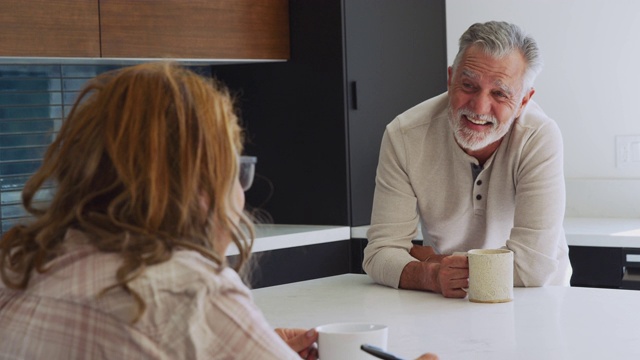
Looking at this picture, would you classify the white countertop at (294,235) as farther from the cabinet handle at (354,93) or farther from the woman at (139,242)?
the woman at (139,242)

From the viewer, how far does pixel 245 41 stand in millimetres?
3598

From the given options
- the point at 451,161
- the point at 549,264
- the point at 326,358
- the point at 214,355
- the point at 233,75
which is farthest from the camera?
the point at 233,75

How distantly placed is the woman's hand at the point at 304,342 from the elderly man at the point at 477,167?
29.4 inches

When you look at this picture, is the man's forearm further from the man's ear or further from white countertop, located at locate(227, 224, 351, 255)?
white countertop, located at locate(227, 224, 351, 255)

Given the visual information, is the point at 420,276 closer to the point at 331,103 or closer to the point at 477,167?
the point at 477,167

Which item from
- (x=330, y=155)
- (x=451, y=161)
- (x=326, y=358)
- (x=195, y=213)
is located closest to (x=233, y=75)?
(x=330, y=155)

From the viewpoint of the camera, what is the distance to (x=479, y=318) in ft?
5.87

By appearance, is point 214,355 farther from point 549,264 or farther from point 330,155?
point 330,155

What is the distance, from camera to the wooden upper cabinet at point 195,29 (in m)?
3.25

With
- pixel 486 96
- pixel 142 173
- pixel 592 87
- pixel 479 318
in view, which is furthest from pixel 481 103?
pixel 142 173

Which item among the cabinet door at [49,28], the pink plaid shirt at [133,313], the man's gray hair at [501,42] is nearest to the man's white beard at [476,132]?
the man's gray hair at [501,42]

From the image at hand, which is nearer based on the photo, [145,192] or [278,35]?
[145,192]

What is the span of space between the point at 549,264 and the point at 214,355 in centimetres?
130

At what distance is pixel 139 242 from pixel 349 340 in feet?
1.44
